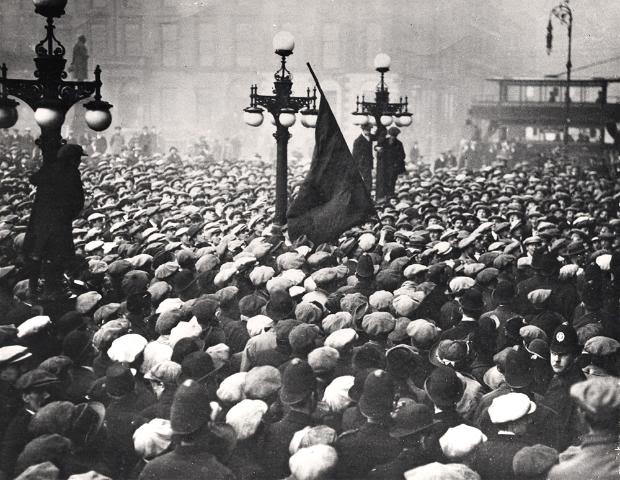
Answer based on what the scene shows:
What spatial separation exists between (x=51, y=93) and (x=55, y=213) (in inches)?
52.1

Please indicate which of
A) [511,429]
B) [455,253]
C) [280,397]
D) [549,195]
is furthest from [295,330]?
[549,195]

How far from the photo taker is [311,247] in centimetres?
1076

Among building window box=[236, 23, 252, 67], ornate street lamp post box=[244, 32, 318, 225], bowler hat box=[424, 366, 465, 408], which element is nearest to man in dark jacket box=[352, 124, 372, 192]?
ornate street lamp post box=[244, 32, 318, 225]

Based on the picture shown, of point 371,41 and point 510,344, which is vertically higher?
point 371,41

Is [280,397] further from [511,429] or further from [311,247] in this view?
[311,247]

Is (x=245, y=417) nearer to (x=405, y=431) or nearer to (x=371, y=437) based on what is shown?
(x=371, y=437)

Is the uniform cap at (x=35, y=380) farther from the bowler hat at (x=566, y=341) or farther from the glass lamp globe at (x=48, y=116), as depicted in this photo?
the bowler hat at (x=566, y=341)

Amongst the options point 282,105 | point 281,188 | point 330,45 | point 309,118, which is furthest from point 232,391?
point 330,45

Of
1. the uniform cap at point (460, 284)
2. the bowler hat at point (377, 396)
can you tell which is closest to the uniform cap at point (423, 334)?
the bowler hat at point (377, 396)

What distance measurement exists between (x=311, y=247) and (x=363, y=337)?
365 centimetres

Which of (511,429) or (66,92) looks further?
(66,92)

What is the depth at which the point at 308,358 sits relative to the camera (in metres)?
6.20

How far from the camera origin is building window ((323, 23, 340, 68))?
161ft

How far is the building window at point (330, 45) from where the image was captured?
49.2 metres
